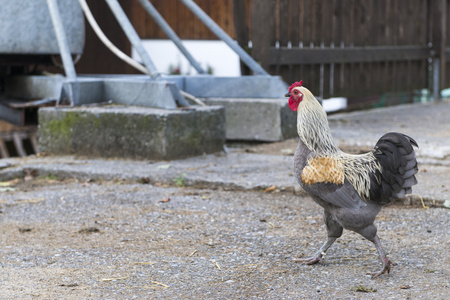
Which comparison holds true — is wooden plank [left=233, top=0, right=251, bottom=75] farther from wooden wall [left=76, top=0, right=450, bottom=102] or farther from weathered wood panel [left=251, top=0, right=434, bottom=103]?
weathered wood panel [left=251, top=0, right=434, bottom=103]

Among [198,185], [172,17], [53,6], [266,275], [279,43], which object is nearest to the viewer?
A: [266,275]

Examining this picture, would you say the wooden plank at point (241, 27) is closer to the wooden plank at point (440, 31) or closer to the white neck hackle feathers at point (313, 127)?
the white neck hackle feathers at point (313, 127)

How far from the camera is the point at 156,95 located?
19.4 ft

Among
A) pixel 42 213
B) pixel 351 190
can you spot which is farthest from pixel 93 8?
pixel 351 190

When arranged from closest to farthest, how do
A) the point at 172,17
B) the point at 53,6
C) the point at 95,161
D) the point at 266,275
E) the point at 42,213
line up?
the point at 266,275 < the point at 42,213 < the point at 95,161 < the point at 53,6 < the point at 172,17

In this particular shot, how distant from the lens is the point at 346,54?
9.70 metres

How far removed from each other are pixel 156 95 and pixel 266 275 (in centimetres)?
319

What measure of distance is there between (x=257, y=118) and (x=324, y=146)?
3.80m

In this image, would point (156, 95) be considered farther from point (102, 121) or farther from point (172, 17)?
point (172, 17)

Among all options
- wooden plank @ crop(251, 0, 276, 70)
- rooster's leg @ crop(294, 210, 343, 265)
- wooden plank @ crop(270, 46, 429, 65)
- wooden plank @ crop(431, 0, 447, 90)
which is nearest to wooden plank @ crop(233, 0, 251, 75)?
wooden plank @ crop(251, 0, 276, 70)

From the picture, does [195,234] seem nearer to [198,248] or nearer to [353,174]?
[198,248]

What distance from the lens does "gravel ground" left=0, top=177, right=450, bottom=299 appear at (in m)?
2.83

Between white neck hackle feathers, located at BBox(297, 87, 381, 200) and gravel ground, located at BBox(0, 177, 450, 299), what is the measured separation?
415mm

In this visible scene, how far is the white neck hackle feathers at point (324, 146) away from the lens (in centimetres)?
303
